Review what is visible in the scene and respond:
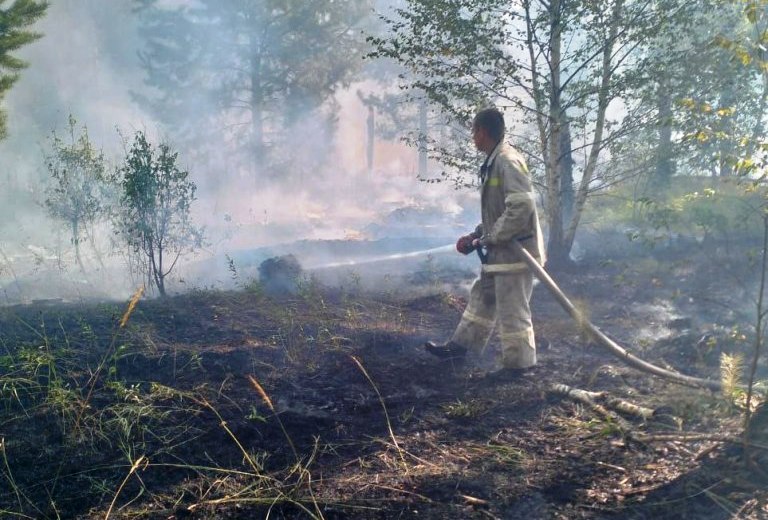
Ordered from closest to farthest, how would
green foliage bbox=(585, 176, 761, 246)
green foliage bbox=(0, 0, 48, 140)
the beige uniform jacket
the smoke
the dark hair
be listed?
the beige uniform jacket
the dark hair
green foliage bbox=(0, 0, 48, 140)
green foliage bbox=(585, 176, 761, 246)
the smoke

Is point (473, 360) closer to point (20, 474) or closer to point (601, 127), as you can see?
point (20, 474)

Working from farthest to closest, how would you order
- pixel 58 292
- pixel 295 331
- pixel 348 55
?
pixel 348 55 → pixel 58 292 → pixel 295 331

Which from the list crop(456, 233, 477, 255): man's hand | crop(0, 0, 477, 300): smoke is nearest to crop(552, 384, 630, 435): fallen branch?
crop(456, 233, 477, 255): man's hand

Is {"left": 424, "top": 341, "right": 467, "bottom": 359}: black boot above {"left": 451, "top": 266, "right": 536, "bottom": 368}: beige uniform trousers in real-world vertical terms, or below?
below

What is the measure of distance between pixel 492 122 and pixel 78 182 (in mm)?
9308

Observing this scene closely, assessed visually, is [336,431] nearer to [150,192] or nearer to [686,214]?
[150,192]

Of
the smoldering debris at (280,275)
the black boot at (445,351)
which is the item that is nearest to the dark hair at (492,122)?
the black boot at (445,351)

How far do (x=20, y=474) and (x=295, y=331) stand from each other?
9.13 feet

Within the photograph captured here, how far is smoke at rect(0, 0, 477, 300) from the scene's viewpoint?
19.3m

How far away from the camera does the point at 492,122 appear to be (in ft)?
15.4

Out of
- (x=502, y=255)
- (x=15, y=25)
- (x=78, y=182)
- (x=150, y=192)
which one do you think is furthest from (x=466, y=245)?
(x=78, y=182)

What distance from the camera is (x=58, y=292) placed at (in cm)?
1181

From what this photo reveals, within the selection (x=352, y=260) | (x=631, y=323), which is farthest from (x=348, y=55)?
(x=631, y=323)

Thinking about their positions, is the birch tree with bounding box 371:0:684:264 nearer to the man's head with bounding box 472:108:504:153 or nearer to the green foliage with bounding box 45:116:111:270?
the man's head with bounding box 472:108:504:153
